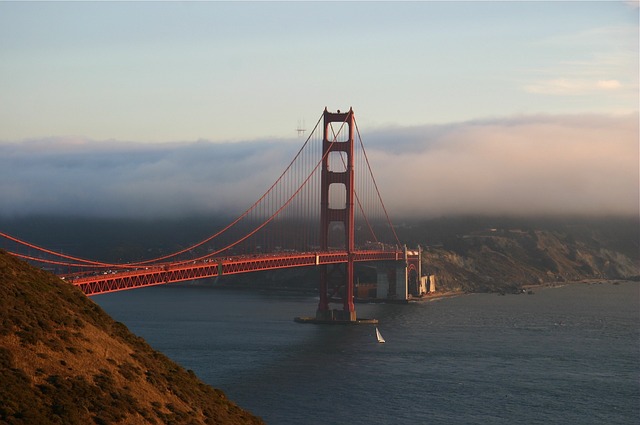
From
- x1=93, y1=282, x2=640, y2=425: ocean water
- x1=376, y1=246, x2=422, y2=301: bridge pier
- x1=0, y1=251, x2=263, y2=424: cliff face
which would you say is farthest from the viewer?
x1=376, y1=246, x2=422, y2=301: bridge pier

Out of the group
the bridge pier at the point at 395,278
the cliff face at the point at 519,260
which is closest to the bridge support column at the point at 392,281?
the bridge pier at the point at 395,278

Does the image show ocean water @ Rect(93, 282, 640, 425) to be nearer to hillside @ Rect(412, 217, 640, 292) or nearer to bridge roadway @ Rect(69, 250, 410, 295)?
bridge roadway @ Rect(69, 250, 410, 295)

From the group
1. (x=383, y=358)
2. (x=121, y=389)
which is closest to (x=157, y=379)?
(x=121, y=389)

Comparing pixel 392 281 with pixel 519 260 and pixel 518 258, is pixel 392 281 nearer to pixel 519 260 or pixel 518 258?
pixel 519 260

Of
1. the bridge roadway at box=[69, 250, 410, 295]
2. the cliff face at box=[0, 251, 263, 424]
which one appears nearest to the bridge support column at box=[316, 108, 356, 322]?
the bridge roadway at box=[69, 250, 410, 295]

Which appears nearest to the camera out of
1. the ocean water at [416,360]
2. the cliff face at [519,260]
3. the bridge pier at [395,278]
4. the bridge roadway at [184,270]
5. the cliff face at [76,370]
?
the cliff face at [76,370]

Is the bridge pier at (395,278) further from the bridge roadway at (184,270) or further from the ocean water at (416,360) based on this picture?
the bridge roadway at (184,270)

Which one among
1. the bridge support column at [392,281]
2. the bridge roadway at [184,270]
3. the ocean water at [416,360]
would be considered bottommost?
the ocean water at [416,360]
